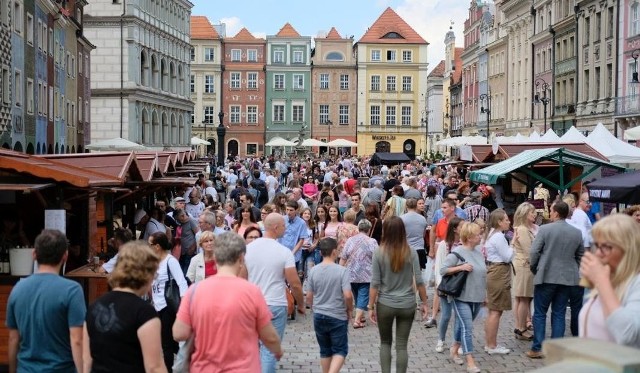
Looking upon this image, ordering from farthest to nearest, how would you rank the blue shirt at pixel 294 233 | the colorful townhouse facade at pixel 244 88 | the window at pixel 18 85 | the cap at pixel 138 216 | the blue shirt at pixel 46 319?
the colorful townhouse facade at pixel 244 88, the window at pixel 18 85, the cap at pixel 138 216, the blue shirt at pixel 294 233, the blue shirt at pixel 46 319

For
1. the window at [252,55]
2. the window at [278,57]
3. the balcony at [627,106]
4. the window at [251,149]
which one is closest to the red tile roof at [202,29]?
the window at [252,55]

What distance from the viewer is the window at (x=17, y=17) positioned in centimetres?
3125

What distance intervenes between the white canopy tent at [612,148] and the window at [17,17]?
17805 millimetres

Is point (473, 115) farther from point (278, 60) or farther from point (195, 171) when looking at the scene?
point (195, 171)

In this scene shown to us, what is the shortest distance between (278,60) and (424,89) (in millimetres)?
14282

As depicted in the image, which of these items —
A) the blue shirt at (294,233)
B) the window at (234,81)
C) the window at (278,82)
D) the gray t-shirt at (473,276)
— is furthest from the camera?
the window at (234,81)

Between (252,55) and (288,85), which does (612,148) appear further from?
(252,55)

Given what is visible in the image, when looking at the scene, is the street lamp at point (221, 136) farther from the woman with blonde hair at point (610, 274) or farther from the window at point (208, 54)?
the window at point (208, 54)

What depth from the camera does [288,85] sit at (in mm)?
96750

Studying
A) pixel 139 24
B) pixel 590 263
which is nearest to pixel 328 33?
pixel 139 24

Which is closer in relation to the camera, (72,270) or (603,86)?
(72,270)

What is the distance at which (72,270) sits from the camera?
11.5m

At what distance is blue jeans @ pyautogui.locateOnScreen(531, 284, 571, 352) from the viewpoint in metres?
10.9

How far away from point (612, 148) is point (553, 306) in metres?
13.1
